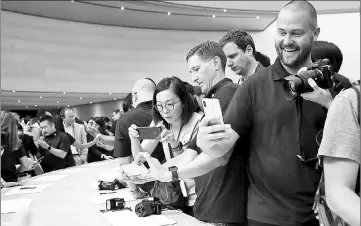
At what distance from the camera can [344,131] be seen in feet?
3.20

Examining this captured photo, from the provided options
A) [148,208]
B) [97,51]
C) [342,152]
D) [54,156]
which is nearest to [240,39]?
[148,208]

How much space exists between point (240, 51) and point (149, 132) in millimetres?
686

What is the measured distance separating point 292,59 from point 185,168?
24.2 inches

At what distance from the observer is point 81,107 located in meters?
14.5

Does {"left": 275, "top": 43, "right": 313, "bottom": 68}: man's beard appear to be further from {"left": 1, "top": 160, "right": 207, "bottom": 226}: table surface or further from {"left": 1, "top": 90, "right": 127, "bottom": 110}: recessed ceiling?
{"left": 1, "top": 90, "right": 127, "bottom": 110}: recessed ceiling

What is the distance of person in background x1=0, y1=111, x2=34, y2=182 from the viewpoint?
3.79m

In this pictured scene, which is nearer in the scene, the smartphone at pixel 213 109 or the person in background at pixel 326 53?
the smartphone at pixel 213 109

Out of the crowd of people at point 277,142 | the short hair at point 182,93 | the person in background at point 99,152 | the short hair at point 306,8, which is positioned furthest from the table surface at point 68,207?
the person in background at point 99,152

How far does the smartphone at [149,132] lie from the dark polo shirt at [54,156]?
112 inches

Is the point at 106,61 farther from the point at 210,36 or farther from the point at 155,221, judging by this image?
the point at 155,221

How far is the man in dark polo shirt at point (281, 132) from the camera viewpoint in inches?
57.2

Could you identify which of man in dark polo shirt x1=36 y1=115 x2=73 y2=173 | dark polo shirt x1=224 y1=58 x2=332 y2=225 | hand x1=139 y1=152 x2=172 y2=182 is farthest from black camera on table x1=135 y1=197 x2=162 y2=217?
man in dark polo shirt x1=36 y1=115 x2=73 y2=173

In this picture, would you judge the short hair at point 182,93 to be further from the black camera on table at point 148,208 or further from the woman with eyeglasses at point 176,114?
the black camera on table at point 148,208

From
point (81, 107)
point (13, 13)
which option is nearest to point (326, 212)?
point (13, 13)
